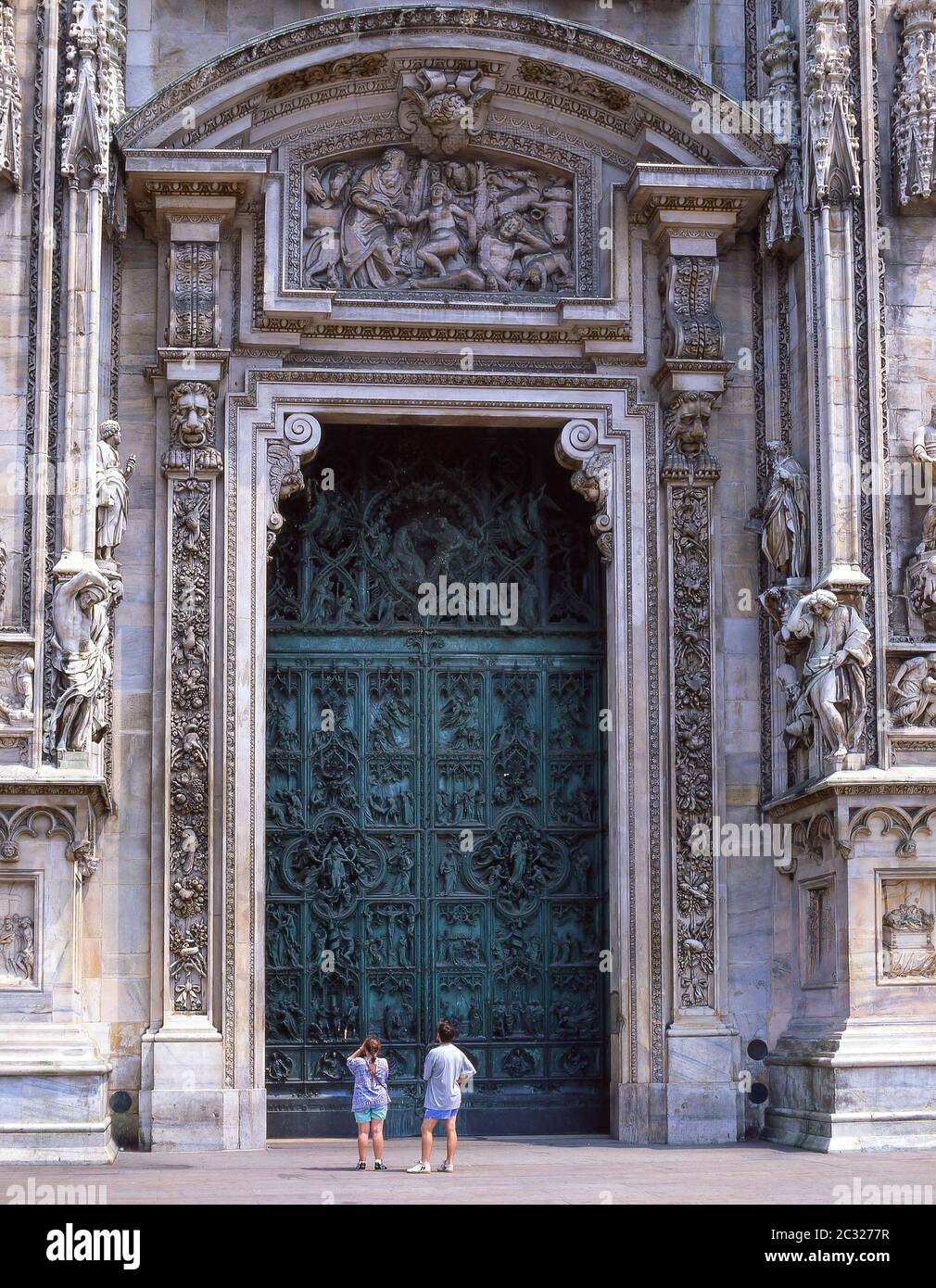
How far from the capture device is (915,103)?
19.4 meters

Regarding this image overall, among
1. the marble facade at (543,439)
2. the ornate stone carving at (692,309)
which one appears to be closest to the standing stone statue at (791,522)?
the marble facade at (543,439)

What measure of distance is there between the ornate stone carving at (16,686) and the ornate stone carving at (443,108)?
609cm

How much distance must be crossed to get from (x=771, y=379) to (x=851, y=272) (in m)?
1.39

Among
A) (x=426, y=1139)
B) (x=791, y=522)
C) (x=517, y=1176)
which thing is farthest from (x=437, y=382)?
(x=517, y=1176)

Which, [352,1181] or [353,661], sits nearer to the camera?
[352,1181]

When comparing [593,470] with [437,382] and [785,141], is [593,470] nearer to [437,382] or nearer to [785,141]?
[437,382]

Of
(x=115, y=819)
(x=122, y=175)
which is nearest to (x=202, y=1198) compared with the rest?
(x=115, y=819)

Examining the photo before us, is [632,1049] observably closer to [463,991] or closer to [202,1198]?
[463,991]

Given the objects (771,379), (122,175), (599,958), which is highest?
(122,175)

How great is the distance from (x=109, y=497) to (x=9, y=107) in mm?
3354

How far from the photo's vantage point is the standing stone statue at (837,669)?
18375mm

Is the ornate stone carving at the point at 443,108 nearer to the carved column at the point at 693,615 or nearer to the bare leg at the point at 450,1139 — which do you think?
the carved column at the point at 693,615

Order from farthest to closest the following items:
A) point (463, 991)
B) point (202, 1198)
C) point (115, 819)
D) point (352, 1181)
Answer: point (463, 991) < point (115, 819) < point (352, 1181) < point (202, 1198)

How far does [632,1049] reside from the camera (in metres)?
19.2
